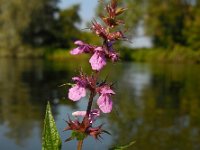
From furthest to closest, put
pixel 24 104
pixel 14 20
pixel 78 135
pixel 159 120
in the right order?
pixel 14 20 < pixel 24 104 < pixel 159 120 < pixel 78 135

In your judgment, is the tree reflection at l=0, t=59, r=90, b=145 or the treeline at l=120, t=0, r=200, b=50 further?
the treeline at l=120, t=0, r=200, b=50

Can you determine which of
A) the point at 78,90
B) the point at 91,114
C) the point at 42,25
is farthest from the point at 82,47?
the point at 42,25

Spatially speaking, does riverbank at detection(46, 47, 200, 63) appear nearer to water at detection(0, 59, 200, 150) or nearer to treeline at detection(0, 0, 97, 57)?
treeline at detection(0, 0, 97, 57)

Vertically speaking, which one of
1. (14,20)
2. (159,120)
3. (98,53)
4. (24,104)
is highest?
(14,20)

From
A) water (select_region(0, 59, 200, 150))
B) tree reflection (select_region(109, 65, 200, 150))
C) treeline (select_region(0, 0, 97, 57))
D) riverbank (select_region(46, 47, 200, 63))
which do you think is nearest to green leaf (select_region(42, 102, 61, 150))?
water (select_region(0, 59, 200, 150))

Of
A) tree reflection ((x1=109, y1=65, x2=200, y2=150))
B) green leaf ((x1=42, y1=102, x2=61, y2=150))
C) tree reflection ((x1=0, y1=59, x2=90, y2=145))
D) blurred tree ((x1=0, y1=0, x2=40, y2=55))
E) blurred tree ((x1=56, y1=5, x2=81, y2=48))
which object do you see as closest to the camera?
green leaf ((x1=42, y1=102, x2=61, y2=150))

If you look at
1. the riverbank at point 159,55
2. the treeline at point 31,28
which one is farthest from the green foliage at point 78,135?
the treeline at point 31,28

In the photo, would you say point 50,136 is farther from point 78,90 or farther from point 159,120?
point 159,120
